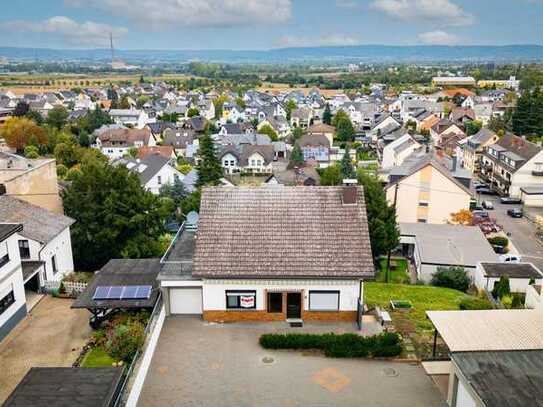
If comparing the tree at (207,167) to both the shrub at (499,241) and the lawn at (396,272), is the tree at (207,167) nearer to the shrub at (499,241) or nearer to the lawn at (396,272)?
the lawn at (396,272)

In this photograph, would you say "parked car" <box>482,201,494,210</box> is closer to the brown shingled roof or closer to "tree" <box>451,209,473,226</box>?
"tree" <box>451,209,473,226</box>

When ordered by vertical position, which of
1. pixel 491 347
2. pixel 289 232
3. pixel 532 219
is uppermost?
pixel 289 232

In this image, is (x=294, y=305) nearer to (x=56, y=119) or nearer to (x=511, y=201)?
(x=511, y=201)

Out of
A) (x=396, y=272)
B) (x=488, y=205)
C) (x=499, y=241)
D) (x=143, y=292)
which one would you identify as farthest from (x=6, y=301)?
(x=488, y=205)

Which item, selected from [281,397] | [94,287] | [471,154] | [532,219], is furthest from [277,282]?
[471,154]

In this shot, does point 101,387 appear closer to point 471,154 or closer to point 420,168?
point 420,168
